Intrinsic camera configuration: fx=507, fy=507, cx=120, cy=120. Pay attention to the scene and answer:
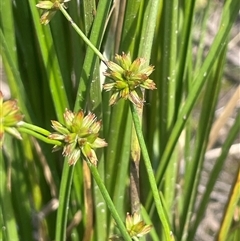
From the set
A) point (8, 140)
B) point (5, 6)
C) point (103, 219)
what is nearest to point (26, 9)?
point (5, 6)

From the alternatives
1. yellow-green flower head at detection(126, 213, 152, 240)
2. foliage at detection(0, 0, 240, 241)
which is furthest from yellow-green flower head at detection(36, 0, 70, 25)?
yellow-green flower head at detection(126, 213, 152, 240)

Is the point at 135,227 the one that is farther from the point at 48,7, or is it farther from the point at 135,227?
the point at 48,7

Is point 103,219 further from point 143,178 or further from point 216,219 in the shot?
point 216,219

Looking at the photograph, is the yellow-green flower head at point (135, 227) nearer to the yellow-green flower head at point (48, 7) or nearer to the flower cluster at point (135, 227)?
the flower cluster at point (135, 227)

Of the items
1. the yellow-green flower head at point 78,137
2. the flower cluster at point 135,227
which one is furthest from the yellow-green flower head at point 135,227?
the yellow-green flower head at point 78,137

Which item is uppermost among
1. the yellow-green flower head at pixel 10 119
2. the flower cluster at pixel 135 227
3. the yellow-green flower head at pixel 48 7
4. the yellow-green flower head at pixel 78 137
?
the yellow-green flower head at pixel 48 7

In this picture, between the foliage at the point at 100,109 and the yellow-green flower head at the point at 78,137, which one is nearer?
the yellow-green flower head at the point at 78,137

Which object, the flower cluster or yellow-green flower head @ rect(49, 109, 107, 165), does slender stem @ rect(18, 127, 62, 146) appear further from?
the flower cluster
